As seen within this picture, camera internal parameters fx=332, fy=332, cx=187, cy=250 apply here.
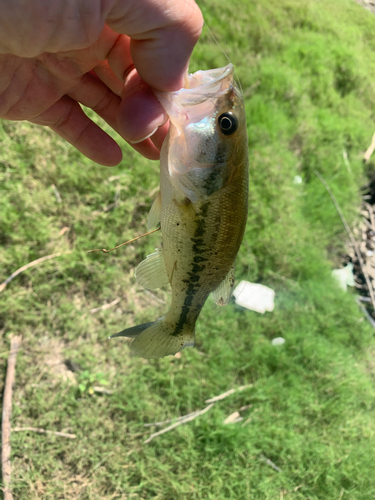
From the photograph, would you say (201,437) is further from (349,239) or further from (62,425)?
(349,239)

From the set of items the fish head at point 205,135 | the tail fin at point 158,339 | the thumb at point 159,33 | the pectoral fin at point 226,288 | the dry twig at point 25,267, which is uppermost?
the thumb at point 159,33

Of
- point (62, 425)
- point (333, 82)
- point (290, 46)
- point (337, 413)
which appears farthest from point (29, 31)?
point (333, 82)

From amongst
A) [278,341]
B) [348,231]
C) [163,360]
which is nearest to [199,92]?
[163,360]

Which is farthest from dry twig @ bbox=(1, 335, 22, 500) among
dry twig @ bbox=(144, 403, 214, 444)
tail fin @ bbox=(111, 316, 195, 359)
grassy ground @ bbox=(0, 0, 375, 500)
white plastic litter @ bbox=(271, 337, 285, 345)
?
white plastic litter @ bbox=(271, 337, 285, 345)

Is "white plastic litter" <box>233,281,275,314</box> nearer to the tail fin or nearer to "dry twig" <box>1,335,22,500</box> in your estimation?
the tail fin

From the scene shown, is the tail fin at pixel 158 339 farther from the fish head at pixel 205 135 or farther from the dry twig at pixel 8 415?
the dry twig at pixel 8 415

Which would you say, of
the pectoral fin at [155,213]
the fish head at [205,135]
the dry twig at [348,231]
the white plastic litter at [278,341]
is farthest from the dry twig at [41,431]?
the dry twig at [348,231]
